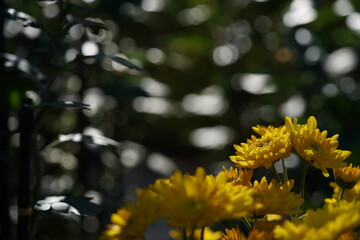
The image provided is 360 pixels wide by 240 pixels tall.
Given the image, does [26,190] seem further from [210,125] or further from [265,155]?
[210,125]

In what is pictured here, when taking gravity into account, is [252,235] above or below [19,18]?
below

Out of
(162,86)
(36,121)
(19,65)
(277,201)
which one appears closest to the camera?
(277,201)

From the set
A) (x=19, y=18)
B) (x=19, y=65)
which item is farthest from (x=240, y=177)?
(x=19, y=65)

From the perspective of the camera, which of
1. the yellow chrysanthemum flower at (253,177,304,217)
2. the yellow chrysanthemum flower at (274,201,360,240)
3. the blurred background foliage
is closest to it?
the yellow chrysanthemum flower at (274,201,360,240)

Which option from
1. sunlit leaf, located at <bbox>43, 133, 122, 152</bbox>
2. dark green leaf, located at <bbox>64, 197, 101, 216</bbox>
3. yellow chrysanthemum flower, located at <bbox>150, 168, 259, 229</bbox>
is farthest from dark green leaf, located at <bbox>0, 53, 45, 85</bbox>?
yellow chrysanthemum flower, located at <bbox>150, 168, 259, 229</bbox>

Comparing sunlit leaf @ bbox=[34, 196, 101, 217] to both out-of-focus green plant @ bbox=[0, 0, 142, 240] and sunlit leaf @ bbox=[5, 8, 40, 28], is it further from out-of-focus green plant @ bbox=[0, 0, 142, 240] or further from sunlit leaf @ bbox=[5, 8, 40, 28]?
sunlit leaf @ bbox=[5, 8, 40, 28]

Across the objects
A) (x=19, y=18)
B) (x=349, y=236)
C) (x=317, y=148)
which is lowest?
(x=349, y=236)

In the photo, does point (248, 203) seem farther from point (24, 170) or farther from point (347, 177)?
point (24, 170)
